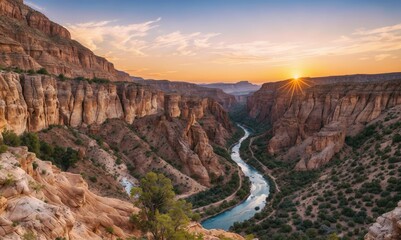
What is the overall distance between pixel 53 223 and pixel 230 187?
150ft

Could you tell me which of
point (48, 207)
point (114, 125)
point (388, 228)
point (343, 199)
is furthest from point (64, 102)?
point (388, 228)

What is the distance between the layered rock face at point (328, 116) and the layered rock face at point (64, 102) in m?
37.8

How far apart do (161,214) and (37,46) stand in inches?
2166

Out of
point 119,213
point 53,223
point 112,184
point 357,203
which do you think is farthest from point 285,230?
point 53,223

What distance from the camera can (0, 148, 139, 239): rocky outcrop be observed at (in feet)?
49.9

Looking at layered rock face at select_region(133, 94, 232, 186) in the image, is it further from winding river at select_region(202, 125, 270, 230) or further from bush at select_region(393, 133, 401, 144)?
bush at select_region(393, 133, 401, 144)

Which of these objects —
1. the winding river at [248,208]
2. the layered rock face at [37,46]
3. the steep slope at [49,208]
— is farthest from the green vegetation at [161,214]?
the layered rock face at [37,46]

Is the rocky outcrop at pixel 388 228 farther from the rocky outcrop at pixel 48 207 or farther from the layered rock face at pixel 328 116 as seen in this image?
the layered rock face at pixel 328 116

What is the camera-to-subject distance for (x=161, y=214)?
2434cm

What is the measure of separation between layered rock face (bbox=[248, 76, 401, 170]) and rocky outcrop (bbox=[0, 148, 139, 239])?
1856 inches

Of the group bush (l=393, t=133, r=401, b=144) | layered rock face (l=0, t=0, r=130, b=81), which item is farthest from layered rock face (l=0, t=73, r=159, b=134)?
bush (l=393, t=133, r=401, b=144)

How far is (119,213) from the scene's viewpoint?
1022 inches

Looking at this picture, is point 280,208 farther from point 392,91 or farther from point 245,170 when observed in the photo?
point 392,91

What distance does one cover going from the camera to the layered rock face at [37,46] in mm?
53406
